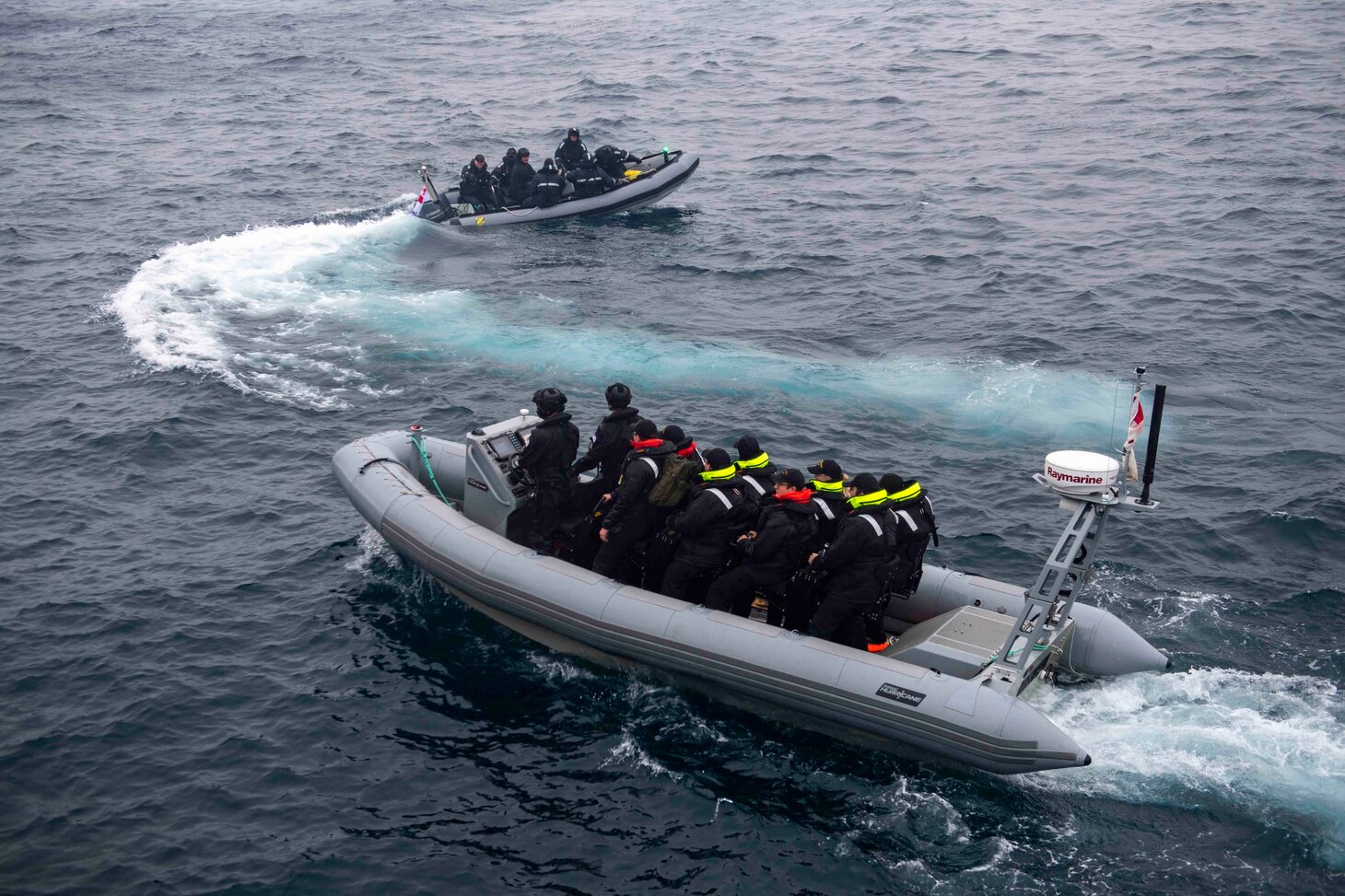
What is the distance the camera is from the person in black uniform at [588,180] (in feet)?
78.6

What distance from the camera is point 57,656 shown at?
425 inches

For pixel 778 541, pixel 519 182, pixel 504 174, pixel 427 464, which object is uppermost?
pixel 504 174

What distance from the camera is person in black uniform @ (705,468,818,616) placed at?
→ 9477mm

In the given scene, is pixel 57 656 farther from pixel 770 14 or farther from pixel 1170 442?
pixel 770 14

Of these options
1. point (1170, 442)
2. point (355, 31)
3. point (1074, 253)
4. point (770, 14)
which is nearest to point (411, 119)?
point (355, 31)

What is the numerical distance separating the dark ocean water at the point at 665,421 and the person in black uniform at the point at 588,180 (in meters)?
1.04

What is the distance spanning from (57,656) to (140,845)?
295 centimetres

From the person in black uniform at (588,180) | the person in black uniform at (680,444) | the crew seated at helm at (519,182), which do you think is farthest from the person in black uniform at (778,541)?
the crew seated at helm at (519,182)

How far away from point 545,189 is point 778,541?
51.8 ft

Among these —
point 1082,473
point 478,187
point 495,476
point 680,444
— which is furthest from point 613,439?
point 478,187

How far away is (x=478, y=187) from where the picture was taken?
23875 millimetres

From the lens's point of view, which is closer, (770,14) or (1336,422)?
(1336,422)

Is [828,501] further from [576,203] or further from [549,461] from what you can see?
[576,203]

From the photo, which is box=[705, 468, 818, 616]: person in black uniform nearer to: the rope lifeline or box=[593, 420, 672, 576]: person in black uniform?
box=[593, 420, 672, 576]: person in black uniform
